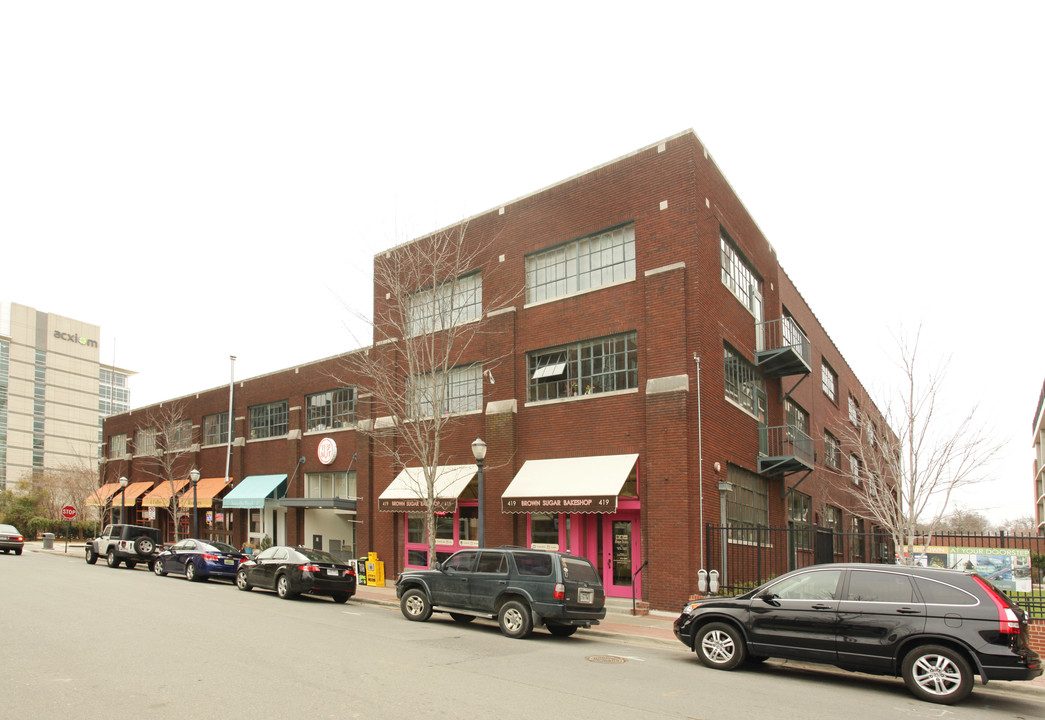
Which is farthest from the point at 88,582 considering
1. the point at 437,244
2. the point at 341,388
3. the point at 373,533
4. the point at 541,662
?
the point at 541,662

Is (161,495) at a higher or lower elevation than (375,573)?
higher

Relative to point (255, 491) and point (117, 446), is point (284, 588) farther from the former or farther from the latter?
point (117, 446)

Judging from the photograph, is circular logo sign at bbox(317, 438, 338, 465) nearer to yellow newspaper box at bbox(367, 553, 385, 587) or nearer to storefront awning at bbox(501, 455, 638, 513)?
yellow newspaper box at bbox(367, 553, 385, 587)

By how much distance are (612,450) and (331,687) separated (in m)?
12.4

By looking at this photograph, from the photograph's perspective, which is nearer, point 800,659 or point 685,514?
point 800,659

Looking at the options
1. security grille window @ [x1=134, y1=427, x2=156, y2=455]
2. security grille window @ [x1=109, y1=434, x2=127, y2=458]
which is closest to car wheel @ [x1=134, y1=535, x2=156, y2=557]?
security grille window @ [x1=134, y1=427, x2=156, y2=455]

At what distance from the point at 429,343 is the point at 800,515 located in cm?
1607

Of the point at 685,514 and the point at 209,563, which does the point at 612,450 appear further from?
the point at 209,563

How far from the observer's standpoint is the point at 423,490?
24.0 m

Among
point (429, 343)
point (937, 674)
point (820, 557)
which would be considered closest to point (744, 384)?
point (820, 557)

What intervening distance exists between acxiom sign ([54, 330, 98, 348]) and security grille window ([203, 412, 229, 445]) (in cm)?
10323

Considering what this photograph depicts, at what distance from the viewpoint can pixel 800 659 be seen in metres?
10.9

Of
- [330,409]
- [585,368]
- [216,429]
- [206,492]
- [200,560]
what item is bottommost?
[200,560]

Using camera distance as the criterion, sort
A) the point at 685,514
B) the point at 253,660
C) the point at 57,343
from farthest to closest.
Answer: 1. the point at 57,343
2. the point at 685,514
3. the point at 253,660
